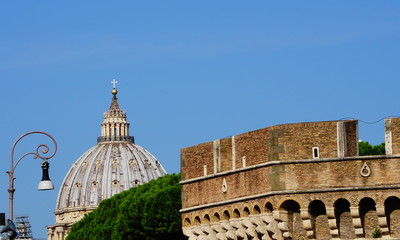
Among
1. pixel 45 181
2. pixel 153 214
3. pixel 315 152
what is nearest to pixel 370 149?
pixel 45 181

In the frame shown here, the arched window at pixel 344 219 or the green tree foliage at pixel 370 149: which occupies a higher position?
the green tree foliage at pixel 370 149

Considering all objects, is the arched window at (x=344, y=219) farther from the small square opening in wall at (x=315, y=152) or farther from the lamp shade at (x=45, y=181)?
the lamp shade at (x=45, y=181)

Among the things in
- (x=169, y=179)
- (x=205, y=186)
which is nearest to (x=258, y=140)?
(x=205, y=186)

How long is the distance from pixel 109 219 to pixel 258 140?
67.2 m

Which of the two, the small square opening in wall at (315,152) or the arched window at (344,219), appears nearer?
the arched window at (344,219)

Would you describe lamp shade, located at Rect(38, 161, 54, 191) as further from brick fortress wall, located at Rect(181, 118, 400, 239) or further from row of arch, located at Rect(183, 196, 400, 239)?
row of arch, located at Rect(183, 196, 400, 239)

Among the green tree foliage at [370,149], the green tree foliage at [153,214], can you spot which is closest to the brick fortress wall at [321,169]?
the green tree foliage at [370,149]

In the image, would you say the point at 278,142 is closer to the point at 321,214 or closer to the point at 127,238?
the point at 321,214

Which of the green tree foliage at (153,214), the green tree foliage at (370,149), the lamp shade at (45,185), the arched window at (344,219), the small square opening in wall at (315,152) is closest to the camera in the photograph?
the arched window at (344,219)

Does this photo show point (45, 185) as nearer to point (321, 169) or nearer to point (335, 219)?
point (321, 169)

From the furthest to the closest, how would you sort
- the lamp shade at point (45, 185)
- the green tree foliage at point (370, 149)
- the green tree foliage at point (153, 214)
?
1. the green tree foliage at point (153, 214)
2. the green tree foliage at point (370, 149)
3. the lamp shade at point (45, 185)

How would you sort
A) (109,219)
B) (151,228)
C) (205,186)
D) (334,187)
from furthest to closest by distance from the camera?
(109,219) → (151,228) → (205,186) → (334,187)

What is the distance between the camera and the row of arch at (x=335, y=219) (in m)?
56.0

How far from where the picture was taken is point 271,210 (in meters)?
58.5
